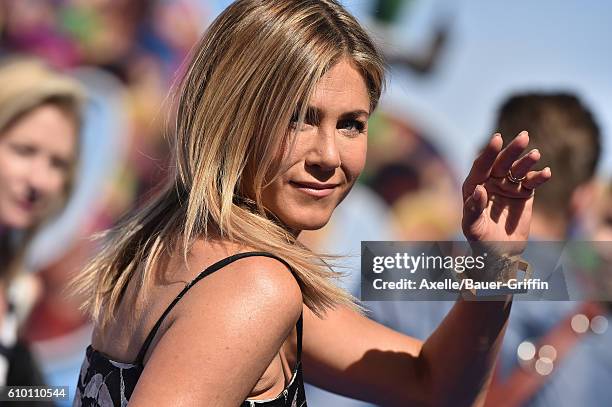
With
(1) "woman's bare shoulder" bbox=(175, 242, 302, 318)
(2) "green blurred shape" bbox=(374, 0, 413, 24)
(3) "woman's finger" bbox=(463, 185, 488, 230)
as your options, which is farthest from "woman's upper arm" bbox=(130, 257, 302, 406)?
(2) "green blurred shape" bbox=(374, 0, 413, 24)

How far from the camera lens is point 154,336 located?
920 millimetres

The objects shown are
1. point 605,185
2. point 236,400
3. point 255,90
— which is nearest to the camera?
point 236,400

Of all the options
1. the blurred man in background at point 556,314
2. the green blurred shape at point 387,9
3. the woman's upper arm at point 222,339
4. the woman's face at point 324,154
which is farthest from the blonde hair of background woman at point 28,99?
the woman's upper arm at point 222,339

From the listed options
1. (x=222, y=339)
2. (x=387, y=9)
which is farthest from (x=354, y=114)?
(x=387, y=9)

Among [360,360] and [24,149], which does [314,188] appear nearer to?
[360,360]

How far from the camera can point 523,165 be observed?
1.11 meters

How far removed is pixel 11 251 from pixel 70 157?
1.02 feet

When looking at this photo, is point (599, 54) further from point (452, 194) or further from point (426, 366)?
point (426, 366)

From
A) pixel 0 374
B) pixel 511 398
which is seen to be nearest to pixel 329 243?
pixel 511 398

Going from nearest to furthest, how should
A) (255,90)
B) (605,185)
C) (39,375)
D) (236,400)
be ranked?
(236,400) < (255,90) < (605,185) < (39,375)

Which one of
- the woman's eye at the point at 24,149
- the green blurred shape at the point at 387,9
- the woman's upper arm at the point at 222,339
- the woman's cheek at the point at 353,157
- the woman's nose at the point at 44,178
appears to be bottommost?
the woman's nose at the point at 44,178

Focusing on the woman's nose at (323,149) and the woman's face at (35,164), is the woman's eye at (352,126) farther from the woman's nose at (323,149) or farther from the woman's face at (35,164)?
the woman's face at (35,164)

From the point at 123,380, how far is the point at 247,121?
345 millimetres

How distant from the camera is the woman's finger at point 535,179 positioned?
3.63ft
